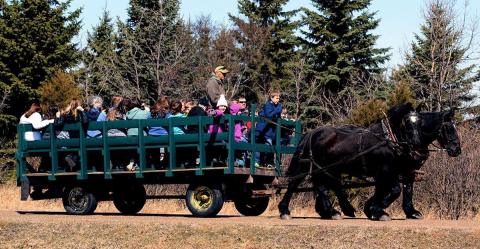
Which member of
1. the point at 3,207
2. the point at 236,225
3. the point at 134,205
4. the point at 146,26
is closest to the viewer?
the point at 236,225

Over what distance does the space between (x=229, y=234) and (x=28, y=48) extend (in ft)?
93.2

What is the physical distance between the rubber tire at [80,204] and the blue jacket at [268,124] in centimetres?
343

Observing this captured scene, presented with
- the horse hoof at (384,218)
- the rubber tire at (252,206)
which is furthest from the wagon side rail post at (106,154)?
the horse hoof at (384,218)

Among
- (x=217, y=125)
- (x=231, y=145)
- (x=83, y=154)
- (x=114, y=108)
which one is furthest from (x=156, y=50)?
(x=231, y=145)

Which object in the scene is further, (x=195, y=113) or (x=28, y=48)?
(x=28, y=48)

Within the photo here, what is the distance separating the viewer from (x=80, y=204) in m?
17.1

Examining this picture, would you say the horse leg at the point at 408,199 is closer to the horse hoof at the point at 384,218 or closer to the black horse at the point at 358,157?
the black horse at the point at 358,157

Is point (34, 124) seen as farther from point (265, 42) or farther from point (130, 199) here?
point (265, 42)

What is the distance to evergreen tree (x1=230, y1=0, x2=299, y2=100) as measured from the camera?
5028 cm

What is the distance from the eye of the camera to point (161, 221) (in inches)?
561

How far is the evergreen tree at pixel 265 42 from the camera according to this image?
165 ft

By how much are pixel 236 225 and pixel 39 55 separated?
27894 mm

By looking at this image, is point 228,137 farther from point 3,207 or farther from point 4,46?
point 4,46

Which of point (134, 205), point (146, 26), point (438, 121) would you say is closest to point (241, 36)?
point (146, 26)
